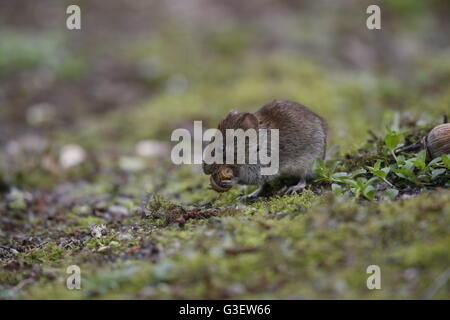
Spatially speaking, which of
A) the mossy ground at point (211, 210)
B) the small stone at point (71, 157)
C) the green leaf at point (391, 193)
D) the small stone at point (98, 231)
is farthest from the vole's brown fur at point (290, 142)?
the small stone at point (71, 157)

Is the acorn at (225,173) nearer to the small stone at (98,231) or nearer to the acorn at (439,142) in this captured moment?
the small stone at (98,231)

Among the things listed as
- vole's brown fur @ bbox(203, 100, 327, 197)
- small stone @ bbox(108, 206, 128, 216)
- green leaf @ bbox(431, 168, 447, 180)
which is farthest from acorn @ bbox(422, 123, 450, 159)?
small stone @ bbox(108, 206, 128, 216)

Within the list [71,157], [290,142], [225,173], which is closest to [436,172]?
[290,142]

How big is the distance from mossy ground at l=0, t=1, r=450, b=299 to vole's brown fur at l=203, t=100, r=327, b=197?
33cm

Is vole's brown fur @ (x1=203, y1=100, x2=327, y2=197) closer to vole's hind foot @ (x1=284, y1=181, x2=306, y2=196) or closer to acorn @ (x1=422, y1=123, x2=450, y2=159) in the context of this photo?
vole's hind foot @ (x1=284, y1=181, x2=306, y2=196)

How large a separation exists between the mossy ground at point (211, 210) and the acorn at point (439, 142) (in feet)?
1.62

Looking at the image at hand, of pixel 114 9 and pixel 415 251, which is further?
pixel 114 9

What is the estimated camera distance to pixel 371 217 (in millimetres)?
4105

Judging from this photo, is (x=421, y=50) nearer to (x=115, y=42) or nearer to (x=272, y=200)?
(x=115, y=42)

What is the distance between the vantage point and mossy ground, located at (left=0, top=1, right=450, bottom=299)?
368 centimetres

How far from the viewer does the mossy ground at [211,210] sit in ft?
12.1

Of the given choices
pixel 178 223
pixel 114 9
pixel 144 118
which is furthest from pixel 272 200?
pixel 114 9

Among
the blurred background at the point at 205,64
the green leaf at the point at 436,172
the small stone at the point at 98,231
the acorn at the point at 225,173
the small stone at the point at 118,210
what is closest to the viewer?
the green leaf at the point at 436,172
